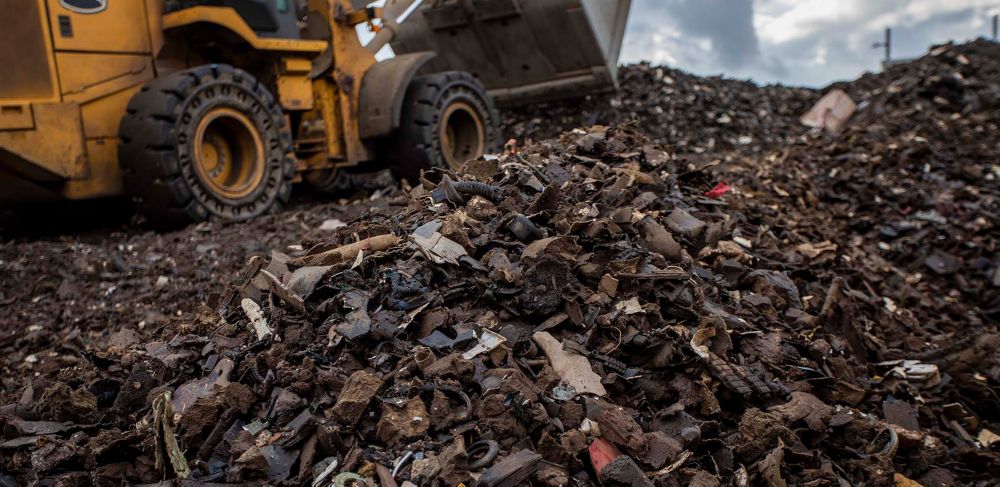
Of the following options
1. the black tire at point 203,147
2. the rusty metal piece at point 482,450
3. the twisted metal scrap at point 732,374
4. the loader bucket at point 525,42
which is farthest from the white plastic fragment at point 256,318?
the loader bucket at point 525,42

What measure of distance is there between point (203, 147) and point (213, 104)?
0.51 metres

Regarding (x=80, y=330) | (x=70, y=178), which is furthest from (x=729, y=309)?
(x=70, y=178)

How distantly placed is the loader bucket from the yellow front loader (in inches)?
12.3

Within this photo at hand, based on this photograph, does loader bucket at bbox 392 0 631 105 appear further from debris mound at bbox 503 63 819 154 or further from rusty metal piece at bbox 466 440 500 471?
rusty metal piece at bbox 466 440 500 471

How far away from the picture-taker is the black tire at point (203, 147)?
6355mm

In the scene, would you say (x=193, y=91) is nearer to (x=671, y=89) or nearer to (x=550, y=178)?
(x=550, y=178)

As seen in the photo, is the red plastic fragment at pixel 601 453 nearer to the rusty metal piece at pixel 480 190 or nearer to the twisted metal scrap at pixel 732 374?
the twisted metal scrap at pixel 732 374

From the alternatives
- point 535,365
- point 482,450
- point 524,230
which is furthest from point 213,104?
point 482,450

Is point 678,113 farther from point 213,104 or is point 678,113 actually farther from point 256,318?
point 256,318

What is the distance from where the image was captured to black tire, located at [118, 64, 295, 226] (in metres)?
6.36

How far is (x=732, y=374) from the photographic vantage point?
9.86 ft

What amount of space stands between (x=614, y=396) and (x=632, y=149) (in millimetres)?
2675

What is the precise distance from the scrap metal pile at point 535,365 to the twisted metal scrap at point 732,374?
10mm

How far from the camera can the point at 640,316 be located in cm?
314
